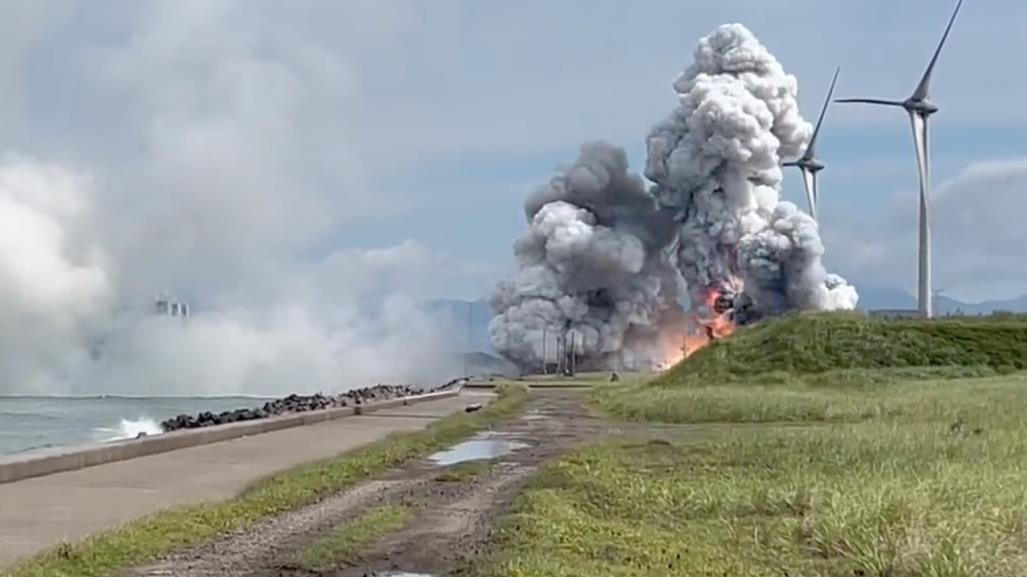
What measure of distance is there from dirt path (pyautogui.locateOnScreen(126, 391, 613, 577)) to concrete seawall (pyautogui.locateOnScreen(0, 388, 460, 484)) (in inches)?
146

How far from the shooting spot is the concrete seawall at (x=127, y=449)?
14344 millimetres

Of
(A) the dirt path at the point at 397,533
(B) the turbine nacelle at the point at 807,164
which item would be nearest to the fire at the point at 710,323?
(B) the turbine nacelle at the point at 807,164

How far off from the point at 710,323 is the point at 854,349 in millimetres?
40344

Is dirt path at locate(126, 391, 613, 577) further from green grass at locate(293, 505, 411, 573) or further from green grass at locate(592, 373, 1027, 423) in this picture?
green grass at locate(592, 373, 1027, 423)

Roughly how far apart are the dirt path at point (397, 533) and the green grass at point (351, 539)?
9cm

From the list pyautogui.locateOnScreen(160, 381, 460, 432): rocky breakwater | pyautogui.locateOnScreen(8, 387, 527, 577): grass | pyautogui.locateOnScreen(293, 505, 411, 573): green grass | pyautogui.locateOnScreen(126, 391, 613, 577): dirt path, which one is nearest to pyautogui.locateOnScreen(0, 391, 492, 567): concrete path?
pyautogui.locateOnScreen(8, 387, 527, 577): grass

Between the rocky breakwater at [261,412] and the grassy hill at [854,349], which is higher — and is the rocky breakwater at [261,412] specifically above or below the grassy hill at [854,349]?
below

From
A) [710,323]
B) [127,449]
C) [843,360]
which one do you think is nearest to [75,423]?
[843,360]

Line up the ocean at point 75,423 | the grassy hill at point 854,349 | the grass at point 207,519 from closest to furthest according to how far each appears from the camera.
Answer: the grass at point 207,519 < the ocean at point 75,423 < the grassy hill at point 854,349

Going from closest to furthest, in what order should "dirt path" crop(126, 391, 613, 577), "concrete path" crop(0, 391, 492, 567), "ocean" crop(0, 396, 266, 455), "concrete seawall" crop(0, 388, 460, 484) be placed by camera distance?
"dirt path" crop(126, 391, 613, 577) < "concrete path" crop(0, 391, 492, 567) < "concrete seawall" crop(0, 388, 460, 484) < "ocean" crop(0, 396, 266, 455)

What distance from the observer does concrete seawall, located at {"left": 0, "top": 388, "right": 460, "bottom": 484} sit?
1434 centimetres

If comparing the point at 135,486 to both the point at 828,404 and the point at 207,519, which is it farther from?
the point at 828,404

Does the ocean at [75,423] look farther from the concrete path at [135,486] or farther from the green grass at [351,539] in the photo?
the green grass at [351,539]

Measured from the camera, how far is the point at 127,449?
57.5 feet
